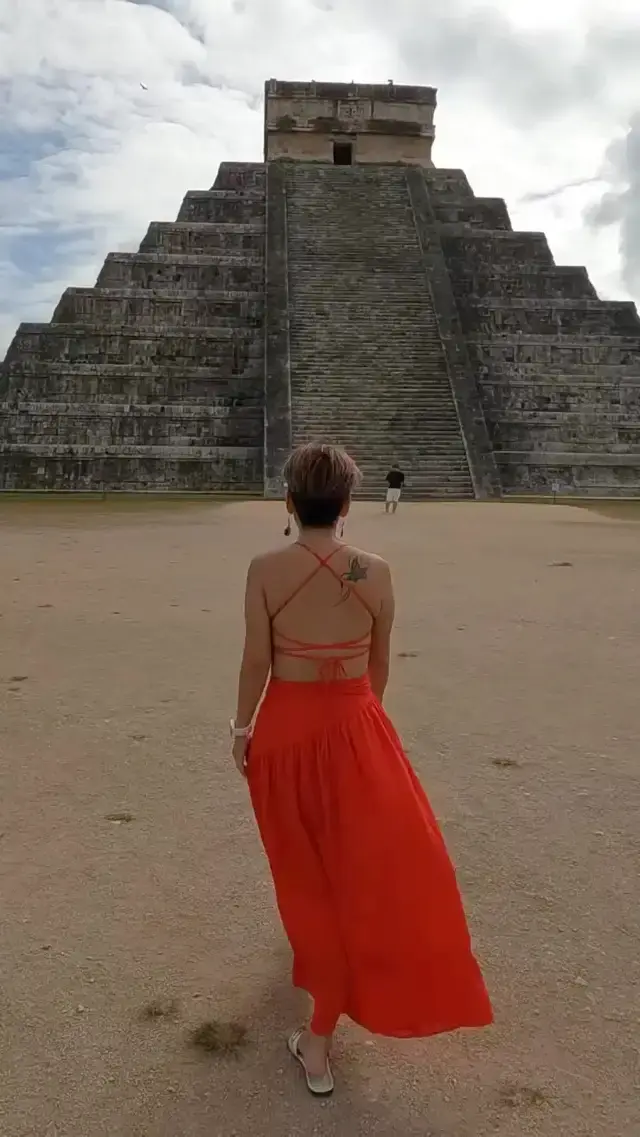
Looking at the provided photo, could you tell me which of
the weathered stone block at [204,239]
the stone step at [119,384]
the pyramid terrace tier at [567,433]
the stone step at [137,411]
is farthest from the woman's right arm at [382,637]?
the weathered stone block at [204,239]

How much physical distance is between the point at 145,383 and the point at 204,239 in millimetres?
7062

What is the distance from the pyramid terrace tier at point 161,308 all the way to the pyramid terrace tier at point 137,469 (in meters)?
4.22

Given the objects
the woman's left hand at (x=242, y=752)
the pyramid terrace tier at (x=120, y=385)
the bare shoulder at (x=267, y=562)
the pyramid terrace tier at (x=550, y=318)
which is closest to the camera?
the bare shoulder at (x=267, y=562)

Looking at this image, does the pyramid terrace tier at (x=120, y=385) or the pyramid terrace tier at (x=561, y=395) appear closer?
the pyramid terrace tier at (x=120, y=385)

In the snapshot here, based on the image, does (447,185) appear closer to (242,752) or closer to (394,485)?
(394,485)

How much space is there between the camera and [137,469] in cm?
2102

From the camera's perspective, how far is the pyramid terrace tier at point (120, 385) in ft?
72.9

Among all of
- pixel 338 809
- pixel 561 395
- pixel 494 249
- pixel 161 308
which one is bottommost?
pixel 338 809

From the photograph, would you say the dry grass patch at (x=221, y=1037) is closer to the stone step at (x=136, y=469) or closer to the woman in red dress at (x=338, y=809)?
the woman in red dress at (x=338, y=809)

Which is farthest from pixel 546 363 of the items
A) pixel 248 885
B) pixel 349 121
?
pixel 248 885

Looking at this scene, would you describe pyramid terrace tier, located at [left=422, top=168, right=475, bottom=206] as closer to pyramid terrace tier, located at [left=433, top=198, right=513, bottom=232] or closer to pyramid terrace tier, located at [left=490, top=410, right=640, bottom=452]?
pyramid terrace tier, located at [left=433, top=198, right=513, bottom=232]

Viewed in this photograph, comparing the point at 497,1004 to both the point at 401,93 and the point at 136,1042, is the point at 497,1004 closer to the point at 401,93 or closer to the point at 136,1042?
the point at 136,1042

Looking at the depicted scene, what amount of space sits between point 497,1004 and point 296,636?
4.02 feet

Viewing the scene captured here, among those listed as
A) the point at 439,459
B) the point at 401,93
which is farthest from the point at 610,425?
the point at 401,93
